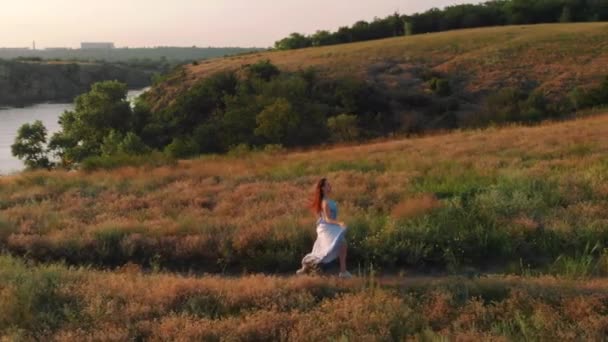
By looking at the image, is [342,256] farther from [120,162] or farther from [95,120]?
[95,120]

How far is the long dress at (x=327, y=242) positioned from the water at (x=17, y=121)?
36.4m

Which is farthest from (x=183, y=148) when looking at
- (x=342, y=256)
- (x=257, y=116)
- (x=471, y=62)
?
(x=471, y=62)

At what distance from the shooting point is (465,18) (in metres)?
75.4

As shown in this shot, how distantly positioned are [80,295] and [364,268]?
3.48m

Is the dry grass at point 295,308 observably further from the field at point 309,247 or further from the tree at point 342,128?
the tree at point 342,128

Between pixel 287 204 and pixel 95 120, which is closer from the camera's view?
pixel 287 204

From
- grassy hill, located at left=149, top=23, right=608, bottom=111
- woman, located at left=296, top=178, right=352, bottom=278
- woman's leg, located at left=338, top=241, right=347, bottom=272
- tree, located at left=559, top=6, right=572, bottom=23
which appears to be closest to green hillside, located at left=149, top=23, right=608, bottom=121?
grassy hill, located at left=149, top=23, right=608, bottom=111

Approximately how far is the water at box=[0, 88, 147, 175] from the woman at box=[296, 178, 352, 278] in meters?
36.3

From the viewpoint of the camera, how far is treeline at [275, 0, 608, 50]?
232 feet

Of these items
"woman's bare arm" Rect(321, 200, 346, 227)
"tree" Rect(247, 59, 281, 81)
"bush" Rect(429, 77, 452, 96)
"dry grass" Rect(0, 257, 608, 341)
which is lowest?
"dry grass" Rect(0, 257, 608, 341)

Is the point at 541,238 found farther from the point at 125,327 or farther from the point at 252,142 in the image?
the point at 252,142

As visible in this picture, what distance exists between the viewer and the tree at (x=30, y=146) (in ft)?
122

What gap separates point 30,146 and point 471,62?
34984mm

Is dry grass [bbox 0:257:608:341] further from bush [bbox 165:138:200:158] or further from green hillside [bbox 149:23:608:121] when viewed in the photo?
green hillside [bbox 149:23:608:121]
